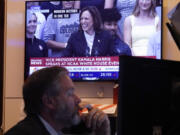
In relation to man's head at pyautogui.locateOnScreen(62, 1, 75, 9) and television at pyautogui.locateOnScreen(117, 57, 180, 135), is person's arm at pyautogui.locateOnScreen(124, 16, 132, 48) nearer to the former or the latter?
man's head at pyautogui.locateOnScreen(62, 1, 75, 9)

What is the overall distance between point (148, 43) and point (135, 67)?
Answer: 84.0 inches

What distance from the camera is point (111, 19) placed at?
3283 millimetres

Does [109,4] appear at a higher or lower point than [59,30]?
higher

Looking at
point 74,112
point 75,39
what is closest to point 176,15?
point 74,112

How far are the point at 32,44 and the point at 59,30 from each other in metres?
0.34

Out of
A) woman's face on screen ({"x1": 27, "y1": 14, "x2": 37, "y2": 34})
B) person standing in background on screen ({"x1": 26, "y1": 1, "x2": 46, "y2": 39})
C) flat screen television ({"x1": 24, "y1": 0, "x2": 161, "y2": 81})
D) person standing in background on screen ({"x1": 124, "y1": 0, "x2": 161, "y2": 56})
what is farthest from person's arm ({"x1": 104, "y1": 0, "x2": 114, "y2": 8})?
woman's face on screen ({"x1": 27, "y1": 14, "x2": 37, "y2": 34})

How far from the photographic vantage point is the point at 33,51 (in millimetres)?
3443

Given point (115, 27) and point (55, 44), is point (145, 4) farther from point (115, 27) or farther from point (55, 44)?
point (55, 44)

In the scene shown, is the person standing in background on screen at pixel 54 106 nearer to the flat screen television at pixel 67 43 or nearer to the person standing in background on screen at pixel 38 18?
the flat screen television at pixel 67 43

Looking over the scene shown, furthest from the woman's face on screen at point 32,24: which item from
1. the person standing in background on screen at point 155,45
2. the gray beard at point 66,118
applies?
the gray beard at point 66,118

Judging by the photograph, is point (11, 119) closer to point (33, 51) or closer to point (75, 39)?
point (33, 51)

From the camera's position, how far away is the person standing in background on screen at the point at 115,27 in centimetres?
323

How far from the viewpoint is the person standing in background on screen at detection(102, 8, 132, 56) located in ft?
10.6

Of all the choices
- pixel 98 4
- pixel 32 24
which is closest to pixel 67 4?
pixel 98 4
